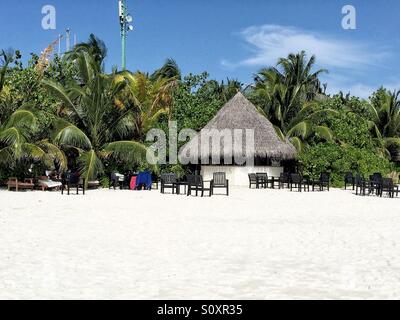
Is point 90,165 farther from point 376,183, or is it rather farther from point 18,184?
point 376,183

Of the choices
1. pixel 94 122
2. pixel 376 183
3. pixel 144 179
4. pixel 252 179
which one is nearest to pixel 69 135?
pixel 94 122

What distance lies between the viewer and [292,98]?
37000 millimetres

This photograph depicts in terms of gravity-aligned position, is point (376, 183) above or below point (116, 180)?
below

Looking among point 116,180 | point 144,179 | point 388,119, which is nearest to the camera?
point 144,179

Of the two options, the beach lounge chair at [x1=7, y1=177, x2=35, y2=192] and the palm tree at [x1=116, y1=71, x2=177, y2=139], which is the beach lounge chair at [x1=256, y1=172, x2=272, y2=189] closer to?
the palm tree at [x1=116, y1=71, x2=177, y2=139]

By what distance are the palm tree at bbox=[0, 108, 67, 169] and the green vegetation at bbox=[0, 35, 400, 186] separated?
43 millimetres

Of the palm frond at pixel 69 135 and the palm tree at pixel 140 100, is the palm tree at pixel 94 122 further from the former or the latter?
the palm tree at pixel 140 100

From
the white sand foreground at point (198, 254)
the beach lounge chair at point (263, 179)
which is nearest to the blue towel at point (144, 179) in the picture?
the beach lounge chair at point (263, 179)

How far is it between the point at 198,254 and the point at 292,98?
29.3 metres

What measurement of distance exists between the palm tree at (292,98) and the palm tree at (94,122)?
36.1ft

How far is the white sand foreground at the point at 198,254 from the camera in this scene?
6406 mm

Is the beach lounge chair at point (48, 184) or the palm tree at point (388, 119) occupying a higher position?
the palm tree at point (388, 119)

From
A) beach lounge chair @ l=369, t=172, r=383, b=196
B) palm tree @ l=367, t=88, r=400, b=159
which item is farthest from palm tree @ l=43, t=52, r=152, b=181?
palm tree @ l=367, t=88, r=400, b=159
